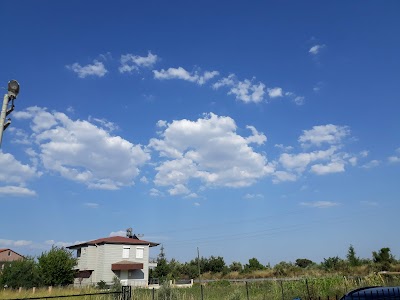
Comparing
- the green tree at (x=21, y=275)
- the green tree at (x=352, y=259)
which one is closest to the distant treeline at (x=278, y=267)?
the green tree at (x=352, y=259)

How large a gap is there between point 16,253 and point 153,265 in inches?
1856

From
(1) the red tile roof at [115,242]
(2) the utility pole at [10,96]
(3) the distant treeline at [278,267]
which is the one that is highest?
(1) the red tile roof at [115,242]

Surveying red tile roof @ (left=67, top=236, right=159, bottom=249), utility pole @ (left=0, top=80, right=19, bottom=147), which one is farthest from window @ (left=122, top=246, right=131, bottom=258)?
utility pole @ (left=0, top=80, right=19, bottom=147)

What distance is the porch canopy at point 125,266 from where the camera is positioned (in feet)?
143

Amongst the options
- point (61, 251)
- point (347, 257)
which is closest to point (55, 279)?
point (61, 251)

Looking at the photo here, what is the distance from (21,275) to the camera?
35062mm

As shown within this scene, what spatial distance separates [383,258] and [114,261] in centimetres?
3042

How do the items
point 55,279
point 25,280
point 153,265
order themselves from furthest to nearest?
point 153,265 → point 55,279 → point 25,280

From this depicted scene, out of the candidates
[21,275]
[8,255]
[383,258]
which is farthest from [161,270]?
[8,255]

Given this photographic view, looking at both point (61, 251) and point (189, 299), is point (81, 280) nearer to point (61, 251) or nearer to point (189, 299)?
point (61, 251)

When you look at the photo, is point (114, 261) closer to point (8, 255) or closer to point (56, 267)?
point (56, 267)

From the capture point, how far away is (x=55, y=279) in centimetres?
3844

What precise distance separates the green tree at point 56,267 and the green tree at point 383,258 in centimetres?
3205

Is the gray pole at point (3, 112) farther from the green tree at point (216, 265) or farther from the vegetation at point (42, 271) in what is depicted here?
the green tree at point (216, 265)
